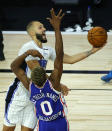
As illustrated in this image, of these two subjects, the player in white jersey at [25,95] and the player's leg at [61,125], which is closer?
the player's leg at [61,125]

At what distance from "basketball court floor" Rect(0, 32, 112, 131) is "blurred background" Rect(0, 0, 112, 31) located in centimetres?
201

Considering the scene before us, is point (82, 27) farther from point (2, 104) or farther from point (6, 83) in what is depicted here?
point (2, 104)

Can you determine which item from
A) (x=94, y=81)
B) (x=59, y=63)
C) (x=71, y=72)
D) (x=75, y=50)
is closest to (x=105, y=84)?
(x=94, y=81)

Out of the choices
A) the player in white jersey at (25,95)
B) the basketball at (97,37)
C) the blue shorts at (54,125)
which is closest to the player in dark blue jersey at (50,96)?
the blue shorts at (54,125)

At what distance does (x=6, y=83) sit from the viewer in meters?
7.44

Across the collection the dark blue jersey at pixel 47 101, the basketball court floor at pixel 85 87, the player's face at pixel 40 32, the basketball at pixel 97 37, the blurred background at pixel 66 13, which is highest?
the player's face at pixel 40 32

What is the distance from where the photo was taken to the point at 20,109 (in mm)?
4082

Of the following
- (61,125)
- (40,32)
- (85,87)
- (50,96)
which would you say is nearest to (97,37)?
(40,32)

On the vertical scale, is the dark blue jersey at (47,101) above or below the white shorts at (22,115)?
above

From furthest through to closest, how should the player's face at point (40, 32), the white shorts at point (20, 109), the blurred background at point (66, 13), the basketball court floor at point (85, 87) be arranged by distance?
the blurred background at point (66, 13), the basketball court floor at point (85, 87), the white shorts at point (20, 109), the player's face at point (40, 32)

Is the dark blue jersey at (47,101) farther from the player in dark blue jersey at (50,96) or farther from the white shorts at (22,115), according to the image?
the white shorts at (22,115)

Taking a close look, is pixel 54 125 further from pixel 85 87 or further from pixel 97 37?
pixel 85 87

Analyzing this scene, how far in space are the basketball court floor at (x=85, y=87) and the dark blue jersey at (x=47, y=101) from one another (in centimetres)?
174

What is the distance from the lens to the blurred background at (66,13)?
1335 cm
